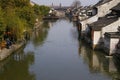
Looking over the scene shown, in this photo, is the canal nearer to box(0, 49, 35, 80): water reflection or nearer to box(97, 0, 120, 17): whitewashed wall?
box(0, 49, 35, 80): water reflection

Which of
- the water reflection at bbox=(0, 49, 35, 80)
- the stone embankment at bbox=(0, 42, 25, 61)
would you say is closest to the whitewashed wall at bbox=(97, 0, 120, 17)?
the stone embankment at bbox=(0, 42, 25, 61)

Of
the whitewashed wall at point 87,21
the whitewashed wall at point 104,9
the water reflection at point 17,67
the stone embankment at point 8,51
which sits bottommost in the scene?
the water reflection at point 17,67

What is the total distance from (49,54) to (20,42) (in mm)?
5671

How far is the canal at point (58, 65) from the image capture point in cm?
2262

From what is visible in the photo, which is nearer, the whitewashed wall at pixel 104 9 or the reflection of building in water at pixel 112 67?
the reflection of building in water at pixel 112 67

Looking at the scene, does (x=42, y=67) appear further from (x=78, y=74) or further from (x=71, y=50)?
(x=71, y=50)

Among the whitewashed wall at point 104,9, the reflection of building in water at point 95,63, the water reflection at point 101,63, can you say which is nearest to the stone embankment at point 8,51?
the water reflection at point 101,63

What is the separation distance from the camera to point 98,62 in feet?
89.4

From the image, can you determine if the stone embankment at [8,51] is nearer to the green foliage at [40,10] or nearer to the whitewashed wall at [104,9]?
the whitewashed wall at [104,9]

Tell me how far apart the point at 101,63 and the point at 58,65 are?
129 inches

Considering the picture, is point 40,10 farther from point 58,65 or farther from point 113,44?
point 58,65

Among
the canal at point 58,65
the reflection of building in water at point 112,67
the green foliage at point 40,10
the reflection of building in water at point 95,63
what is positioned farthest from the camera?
the green foliage at point 40,10

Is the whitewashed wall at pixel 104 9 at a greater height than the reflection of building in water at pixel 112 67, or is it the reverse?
the whitewashed wall at pixel 104 9

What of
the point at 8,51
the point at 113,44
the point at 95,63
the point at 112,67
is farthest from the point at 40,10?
the point at 112,67
